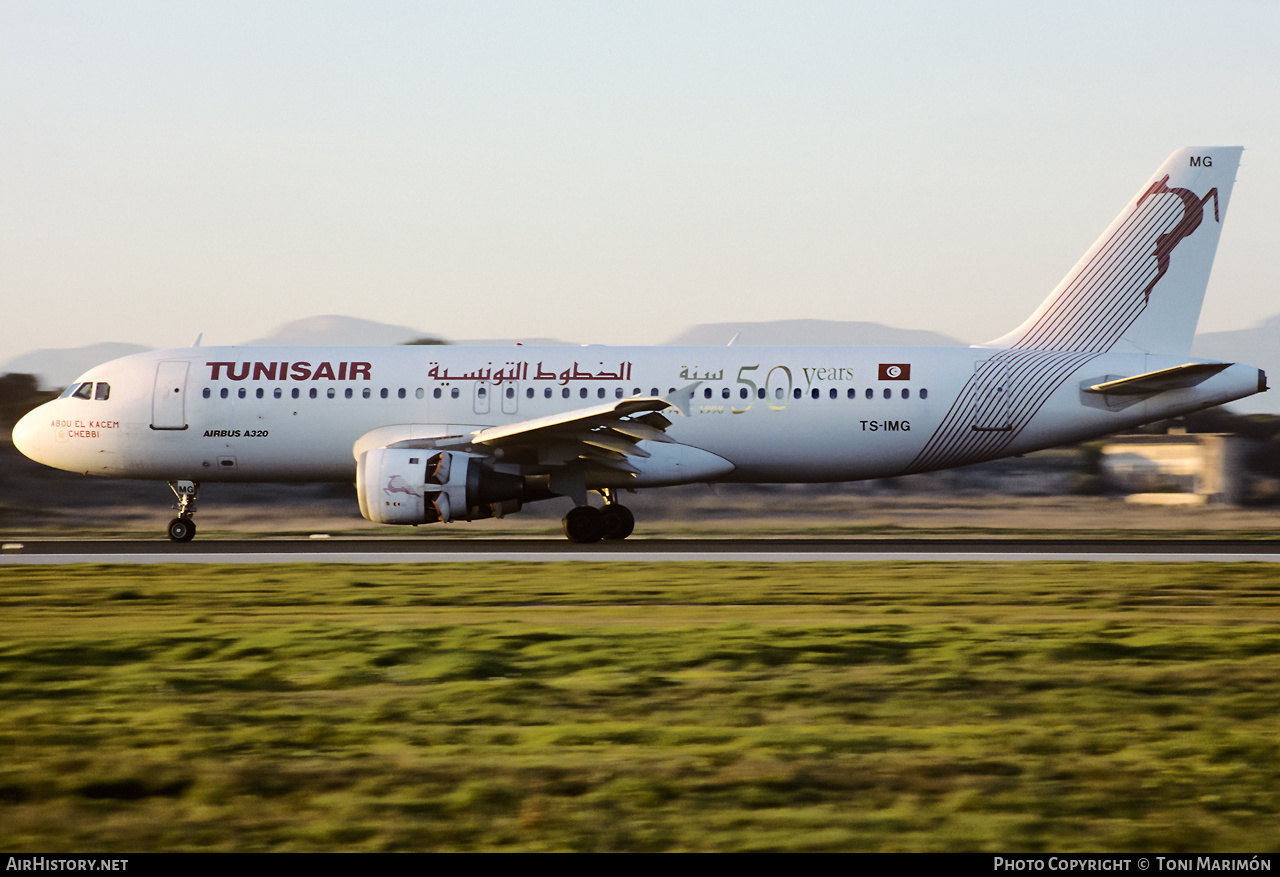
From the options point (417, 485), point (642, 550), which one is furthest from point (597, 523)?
point (417, 485)

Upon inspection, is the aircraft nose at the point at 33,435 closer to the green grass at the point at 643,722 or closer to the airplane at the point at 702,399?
the airplane at the point at 702,399

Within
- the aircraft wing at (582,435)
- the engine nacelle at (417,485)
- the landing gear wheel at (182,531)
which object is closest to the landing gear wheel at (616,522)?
the aircraft wing at (582,435)

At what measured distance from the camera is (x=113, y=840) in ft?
19.5

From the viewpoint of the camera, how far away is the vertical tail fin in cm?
2356

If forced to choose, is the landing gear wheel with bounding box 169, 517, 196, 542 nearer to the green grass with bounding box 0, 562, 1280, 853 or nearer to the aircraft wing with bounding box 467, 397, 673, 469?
the aircraft wing with bounding box 467, 397, 673, 469

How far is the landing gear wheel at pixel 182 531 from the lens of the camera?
24.1 meters

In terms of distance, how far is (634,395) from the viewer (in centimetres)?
2333

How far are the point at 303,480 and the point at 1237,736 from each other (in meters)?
19.4

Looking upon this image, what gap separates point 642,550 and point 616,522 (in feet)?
6.06

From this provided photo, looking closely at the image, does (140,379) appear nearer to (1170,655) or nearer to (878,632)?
(878,632)

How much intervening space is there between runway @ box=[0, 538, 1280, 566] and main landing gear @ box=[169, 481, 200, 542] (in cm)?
32

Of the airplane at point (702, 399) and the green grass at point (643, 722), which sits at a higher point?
the airplane at point (702, 399)

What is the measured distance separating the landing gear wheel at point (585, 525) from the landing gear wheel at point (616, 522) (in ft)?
0.76

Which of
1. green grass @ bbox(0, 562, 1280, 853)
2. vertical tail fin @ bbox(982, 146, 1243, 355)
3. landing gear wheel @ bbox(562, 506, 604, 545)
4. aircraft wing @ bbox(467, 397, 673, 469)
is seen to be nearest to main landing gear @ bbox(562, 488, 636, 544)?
landing gear wheel @ bbox(562, 506, 604, 545)
